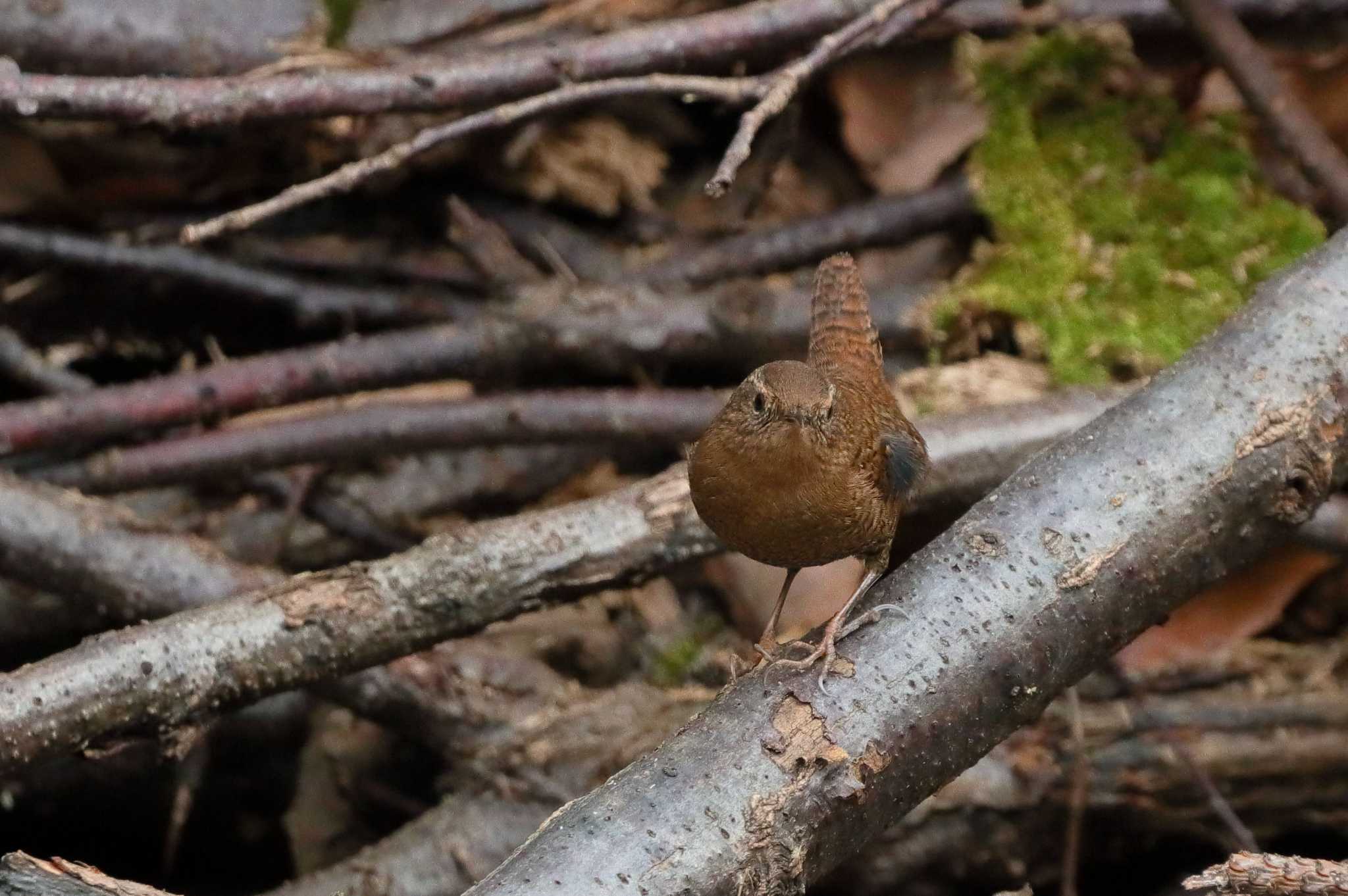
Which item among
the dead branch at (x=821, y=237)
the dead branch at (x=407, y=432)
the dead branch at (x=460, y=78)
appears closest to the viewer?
the dead branch at (x=460, y=78)

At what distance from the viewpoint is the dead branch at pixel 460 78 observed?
294 cm

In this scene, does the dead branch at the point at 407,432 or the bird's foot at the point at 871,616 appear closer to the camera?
the bird's foot at the point at 871,616

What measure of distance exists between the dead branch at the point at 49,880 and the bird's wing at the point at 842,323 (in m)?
1.62

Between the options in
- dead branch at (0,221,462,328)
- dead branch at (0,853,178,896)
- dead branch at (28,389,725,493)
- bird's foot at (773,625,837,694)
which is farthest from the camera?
dead branch at (0,221,462,328)

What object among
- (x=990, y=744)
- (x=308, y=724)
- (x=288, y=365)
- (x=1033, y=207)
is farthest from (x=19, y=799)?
(x=1033, y=207)

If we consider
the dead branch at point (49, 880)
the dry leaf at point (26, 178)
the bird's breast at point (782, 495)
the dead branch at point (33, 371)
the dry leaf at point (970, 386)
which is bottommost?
the dead branch at point (49, 880)

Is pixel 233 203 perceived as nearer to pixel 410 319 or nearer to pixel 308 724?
pixel 410 319

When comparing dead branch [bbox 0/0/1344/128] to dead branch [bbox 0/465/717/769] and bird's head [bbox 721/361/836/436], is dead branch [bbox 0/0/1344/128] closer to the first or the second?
dead branch [bbox 0/465/717/769]

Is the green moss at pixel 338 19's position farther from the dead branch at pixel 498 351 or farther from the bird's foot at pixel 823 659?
the bird's foot at pixel 823 659

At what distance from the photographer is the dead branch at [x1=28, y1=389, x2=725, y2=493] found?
339cm

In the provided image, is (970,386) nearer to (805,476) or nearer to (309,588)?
(805,476)

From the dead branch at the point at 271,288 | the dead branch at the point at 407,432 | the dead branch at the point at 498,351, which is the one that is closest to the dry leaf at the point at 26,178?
Result: the dead branch at the point at 271,288

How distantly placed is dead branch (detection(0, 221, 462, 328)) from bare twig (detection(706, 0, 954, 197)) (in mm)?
1234

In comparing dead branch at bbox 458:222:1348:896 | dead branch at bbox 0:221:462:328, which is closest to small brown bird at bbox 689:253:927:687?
dead branch at bbox 458:222:1348:896
